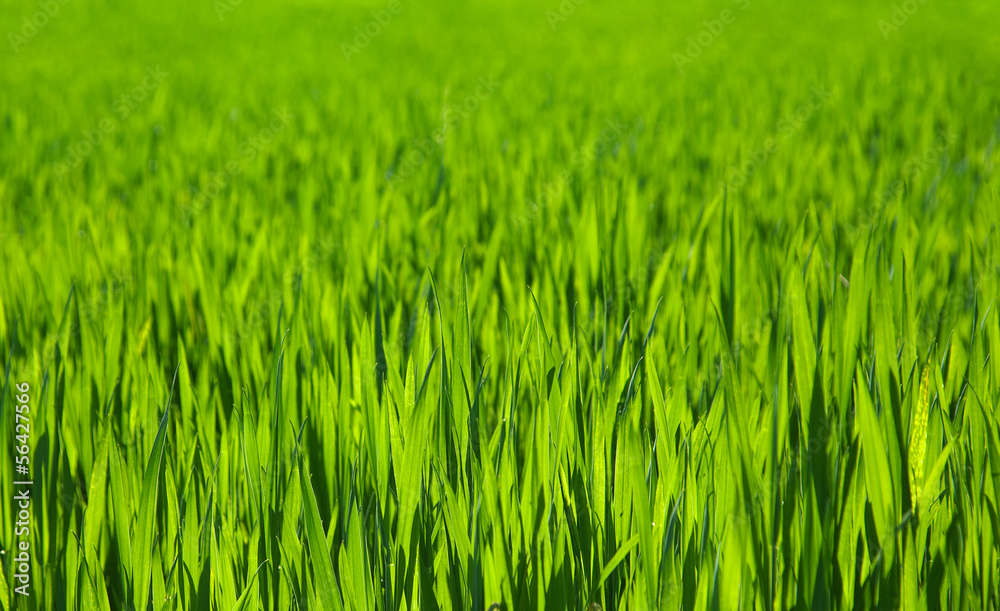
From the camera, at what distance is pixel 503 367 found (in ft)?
3.67

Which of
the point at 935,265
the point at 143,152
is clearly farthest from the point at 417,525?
the point at 143,152

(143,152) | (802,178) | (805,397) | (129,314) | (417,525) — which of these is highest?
(143,152)

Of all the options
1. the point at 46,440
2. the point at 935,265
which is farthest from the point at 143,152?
the point at 935,265

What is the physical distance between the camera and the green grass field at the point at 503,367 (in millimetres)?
603

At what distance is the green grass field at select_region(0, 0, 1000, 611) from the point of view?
0.60 meters

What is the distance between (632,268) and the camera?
4.55 feet

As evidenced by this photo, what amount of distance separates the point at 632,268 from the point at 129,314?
0.88 meters

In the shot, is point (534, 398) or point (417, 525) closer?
point (417, 525)

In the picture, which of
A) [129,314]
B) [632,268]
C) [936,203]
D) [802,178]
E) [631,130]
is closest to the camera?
[129,314]

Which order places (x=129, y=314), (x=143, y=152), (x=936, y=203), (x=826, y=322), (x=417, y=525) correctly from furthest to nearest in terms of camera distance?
(x=143, y=152) < (x=936, y=203) < (x=129, y=314) < (x=826, y=322) < (x=417, y=525)

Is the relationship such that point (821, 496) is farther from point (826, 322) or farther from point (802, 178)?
point (802, 178)

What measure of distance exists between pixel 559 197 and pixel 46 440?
4.18 ft

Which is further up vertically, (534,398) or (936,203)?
(936,203)

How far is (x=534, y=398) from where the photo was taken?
793 millimetres
